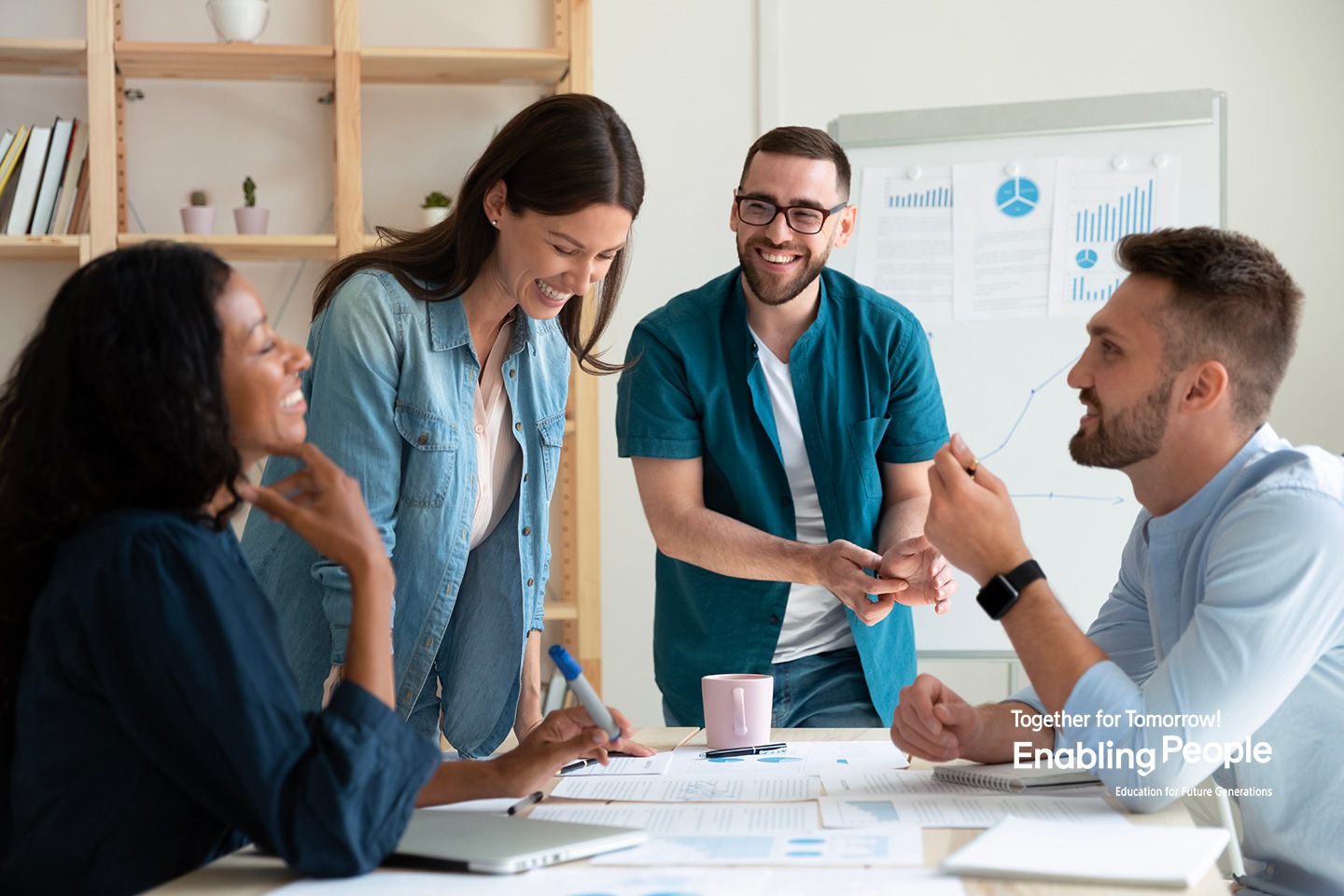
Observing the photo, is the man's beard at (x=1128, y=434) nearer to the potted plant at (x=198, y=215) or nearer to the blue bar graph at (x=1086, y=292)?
the blue bar graph at (x=1086, y=292)

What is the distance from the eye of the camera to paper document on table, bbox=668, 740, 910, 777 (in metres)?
1.48

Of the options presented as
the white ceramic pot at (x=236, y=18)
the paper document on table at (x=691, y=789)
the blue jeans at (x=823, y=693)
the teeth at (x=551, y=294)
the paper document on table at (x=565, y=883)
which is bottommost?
the blue jeans at (x=823, y=693)

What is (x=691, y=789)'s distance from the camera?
1.38m

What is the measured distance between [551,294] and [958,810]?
90 cm

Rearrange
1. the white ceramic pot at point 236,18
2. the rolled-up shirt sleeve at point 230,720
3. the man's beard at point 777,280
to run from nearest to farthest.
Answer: the rolled-up shirt sleeve at point 230,720 < the man's beard at point 777,280 < the white ceramic pot at point 236,18

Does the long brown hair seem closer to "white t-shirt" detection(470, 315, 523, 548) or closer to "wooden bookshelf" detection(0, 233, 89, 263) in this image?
"white t-shirt" detection(470, 315, 523, 548)

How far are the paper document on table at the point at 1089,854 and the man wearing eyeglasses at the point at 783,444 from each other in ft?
3.16

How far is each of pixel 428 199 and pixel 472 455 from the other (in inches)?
72.2

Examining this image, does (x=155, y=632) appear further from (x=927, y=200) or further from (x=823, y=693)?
(x=927, y=200)

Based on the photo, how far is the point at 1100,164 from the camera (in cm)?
307

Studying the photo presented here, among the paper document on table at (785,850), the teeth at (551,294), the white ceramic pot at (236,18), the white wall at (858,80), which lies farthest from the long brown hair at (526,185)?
the white wall at (858,80)

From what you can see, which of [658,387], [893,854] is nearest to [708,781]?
[893,854]

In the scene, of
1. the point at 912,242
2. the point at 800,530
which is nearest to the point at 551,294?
the point at 800,530

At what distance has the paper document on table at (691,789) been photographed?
4.37 ft
